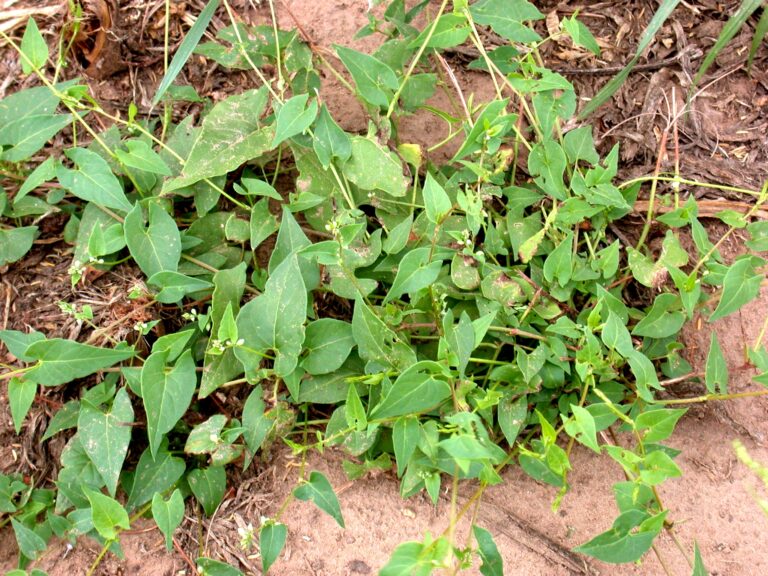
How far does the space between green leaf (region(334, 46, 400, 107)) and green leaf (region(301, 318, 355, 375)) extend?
0.69 metres

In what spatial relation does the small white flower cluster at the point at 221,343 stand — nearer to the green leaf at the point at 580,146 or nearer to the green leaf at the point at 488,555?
the green leaf at the point at 488,555

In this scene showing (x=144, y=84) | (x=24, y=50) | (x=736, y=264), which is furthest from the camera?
(x=144, y=84)

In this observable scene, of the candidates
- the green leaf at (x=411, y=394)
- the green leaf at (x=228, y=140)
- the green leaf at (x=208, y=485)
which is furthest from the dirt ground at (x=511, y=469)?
the green leaf at (x=411, y=394)

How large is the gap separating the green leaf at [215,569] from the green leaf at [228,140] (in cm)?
107

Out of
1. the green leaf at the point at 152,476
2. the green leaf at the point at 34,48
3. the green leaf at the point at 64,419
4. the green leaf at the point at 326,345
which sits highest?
the green leaf at the point at 34,48

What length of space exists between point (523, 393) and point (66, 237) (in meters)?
1.49

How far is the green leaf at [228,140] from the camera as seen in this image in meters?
2.17

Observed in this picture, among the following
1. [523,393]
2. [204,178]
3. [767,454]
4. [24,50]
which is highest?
[24,50]

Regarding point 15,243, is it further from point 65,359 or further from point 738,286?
point 738,286

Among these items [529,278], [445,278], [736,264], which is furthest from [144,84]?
[736,264]

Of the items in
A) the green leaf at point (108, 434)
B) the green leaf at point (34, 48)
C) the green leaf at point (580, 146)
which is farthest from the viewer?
the green leaf at point (580, 146)

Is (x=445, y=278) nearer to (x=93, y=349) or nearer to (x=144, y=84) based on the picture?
(x=93, y=349)

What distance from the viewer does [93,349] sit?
192 centimetres

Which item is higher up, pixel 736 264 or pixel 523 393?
pixel 736 264
